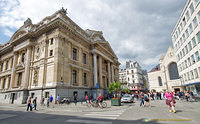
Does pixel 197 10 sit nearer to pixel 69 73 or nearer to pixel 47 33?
pixel 69 73

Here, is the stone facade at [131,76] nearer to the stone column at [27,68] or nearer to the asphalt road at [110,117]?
the stone column at [27,68]

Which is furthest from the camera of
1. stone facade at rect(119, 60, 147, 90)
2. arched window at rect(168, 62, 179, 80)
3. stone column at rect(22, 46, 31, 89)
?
stone facade at rect(119, 60, 147, 90)

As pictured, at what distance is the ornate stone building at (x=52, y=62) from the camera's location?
19703mm

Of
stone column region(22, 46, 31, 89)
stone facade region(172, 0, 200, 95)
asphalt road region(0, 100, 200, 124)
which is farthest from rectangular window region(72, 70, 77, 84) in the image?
stone facade region(172, 0, 200, 95)

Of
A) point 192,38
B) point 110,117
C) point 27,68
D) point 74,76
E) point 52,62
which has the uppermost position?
point 192,38

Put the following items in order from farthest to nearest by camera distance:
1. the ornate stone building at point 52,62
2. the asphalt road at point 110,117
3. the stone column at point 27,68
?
the stone column at point 27,68 < the ornate stone building at point 52,62 < the asphalt road at point 110,117

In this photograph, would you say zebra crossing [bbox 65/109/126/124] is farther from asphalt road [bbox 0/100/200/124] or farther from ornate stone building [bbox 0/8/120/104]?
ornate stone building [bbox 0/8/120/104]

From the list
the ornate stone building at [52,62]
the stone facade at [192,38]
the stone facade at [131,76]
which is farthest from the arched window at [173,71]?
the ornate stone building at [52,62]

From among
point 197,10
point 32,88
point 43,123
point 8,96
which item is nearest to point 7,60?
point 8,96

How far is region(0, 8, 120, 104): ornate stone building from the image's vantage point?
64.6 ft

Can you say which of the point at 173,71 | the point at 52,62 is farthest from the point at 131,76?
the point at 52,62

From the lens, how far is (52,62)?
20.0 m

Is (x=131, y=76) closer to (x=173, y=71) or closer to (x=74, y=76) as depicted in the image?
(x=173, y=71)

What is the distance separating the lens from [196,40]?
23.3 m
